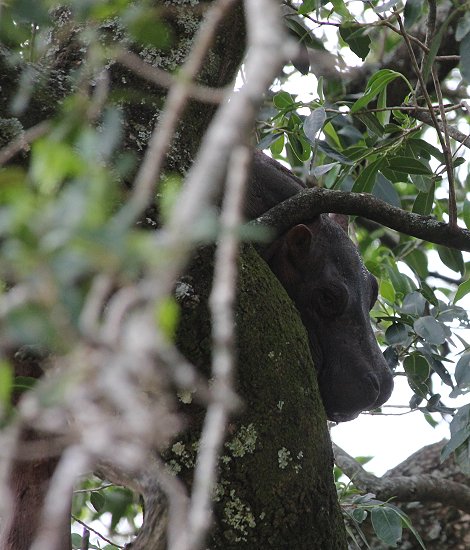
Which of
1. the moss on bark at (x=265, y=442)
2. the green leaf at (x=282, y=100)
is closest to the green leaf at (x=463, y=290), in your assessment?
the green leaf at (x=282, y=100)

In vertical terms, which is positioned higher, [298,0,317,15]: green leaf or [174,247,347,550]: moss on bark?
[298,0,317,15]: green leaf

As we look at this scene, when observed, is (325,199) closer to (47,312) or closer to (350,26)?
(350,26)

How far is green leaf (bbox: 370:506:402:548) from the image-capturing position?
2.64 meters

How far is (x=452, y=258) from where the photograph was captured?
3.04 meters

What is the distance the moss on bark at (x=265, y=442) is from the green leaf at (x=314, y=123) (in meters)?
0.83

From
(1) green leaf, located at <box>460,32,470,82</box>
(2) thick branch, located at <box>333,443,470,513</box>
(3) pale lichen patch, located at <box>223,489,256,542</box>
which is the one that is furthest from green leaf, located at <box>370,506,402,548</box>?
(1) green leaf, located at <box>460,32,470,82</box>

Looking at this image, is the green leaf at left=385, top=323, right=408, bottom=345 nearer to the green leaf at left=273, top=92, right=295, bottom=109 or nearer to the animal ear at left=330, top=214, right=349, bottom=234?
the animal ear at left=330, top=214, right=349, bottom=234

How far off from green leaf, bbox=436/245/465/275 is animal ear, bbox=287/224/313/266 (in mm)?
457

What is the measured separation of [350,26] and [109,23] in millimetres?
797

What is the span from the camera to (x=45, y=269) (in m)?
0.93

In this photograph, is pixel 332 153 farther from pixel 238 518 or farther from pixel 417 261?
pixel 238 518

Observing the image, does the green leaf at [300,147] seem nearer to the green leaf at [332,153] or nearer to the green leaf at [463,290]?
the green leaf at [332,153]

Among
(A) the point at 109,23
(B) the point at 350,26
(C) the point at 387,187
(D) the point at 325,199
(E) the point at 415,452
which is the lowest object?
(E) the point at 415,452

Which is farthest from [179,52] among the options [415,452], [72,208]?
[415,452]
